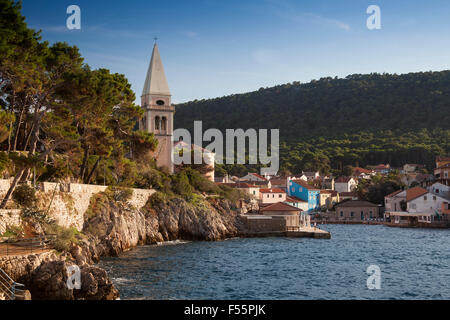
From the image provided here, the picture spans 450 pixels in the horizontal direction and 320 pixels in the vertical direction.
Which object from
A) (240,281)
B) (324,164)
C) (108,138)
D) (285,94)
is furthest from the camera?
(285,94)

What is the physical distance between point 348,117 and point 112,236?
116186mm

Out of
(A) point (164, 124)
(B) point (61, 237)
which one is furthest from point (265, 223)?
(B) point (61, 237)

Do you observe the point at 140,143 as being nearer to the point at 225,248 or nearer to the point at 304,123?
the point at 225,248

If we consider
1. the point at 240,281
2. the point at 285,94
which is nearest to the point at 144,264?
the point at 240,281

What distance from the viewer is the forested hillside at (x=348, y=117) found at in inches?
4729

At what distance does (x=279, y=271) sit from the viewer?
2817 cm

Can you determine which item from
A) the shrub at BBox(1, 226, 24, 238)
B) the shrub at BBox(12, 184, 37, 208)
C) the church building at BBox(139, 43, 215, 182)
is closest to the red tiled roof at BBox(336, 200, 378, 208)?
the church building at BBox(139, 43, 215, 182)

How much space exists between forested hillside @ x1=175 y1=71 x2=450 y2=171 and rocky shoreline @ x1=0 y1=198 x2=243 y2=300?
7338 cm

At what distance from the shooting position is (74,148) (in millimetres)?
33312

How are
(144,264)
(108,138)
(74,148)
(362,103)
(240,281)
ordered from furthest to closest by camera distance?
(362,103), (74,148), (108,138), (144,264), (240,281)

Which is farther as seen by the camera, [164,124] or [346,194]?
[346,194]

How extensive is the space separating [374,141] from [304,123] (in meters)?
24.3

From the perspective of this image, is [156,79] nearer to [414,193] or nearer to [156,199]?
[156,199]

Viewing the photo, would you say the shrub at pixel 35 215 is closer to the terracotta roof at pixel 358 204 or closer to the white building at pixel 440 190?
the white building at pixel 440 190
